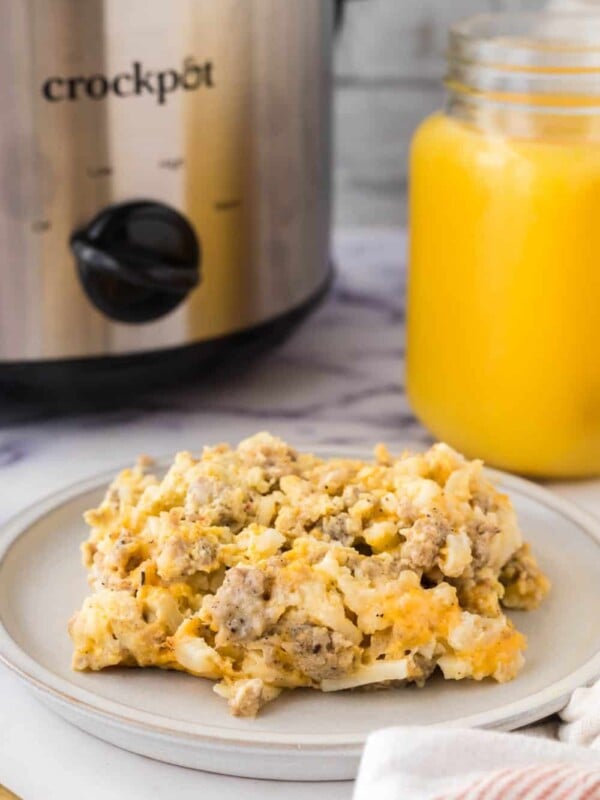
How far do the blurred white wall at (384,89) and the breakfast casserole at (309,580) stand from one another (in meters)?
0.86

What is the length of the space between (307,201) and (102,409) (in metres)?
0.25

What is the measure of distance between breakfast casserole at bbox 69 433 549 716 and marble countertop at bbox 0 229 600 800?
0.05 metres

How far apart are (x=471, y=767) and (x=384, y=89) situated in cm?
108

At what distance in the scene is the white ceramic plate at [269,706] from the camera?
0.57m

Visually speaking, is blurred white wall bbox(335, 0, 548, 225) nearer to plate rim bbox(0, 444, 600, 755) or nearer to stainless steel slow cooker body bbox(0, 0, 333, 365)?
stainless steel slow cooker body bbox(0, 0, 333, 365)

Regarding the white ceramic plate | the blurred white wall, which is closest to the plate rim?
the white ceramic plate

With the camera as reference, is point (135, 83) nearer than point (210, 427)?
Yes

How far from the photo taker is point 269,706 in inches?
24.0

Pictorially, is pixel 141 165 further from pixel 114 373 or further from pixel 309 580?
pixel 309 580

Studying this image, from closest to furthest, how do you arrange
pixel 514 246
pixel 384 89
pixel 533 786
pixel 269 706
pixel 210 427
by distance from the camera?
pixel 533 786, pixel 269 706, pixel 514 246, pixel 210 427, pixel 384 89

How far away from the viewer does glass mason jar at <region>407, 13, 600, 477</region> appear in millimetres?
842

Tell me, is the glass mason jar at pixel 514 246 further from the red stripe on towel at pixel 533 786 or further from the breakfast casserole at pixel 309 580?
the red stripe on towel at pixel 533 786

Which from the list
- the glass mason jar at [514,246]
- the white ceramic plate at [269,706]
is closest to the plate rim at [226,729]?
the white ceramic plate at [269,706]

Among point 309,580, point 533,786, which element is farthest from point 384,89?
point 533,786
